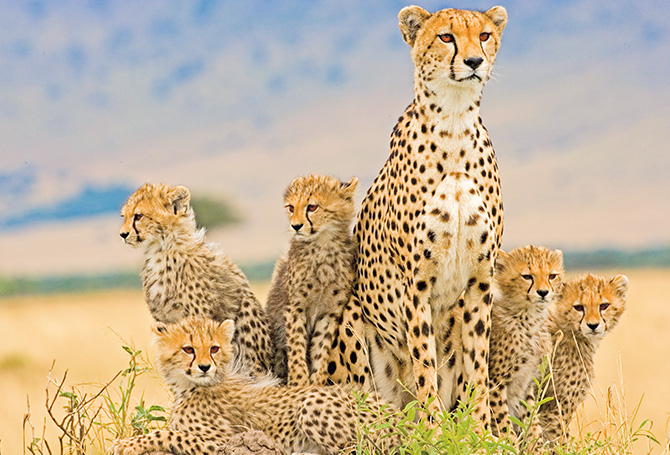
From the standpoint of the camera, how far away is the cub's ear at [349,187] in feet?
15.2

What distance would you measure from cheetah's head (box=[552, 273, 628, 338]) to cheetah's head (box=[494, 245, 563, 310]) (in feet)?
0.55

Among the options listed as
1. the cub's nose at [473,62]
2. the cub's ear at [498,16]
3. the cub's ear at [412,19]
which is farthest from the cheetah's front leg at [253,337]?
the cub's ear at [498,16]

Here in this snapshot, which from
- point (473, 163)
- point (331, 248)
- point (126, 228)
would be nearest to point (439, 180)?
point (473, 163)

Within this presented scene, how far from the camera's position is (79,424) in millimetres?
4438

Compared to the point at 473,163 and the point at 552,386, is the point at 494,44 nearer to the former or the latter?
the point at 473,163

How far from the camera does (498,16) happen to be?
4.22m

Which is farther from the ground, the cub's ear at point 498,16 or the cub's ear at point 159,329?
the cub's ear at point 498,16

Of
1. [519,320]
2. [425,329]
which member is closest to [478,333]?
[425,329]

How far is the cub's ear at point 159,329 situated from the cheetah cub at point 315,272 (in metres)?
0.63

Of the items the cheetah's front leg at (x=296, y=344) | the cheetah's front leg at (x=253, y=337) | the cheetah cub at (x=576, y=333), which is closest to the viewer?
the cheetah's front leg at (x=296, y=344)

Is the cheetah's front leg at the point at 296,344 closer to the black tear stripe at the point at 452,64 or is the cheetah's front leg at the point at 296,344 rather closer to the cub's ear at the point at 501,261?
the cub's ear at the point at 501,261

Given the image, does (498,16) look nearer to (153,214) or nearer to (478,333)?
(478,333)

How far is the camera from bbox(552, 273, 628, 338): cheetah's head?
185 inches

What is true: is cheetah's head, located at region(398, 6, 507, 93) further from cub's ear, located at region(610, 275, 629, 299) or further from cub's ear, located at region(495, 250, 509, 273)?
cub's ear, located at region(610, 275, 629, 299)
